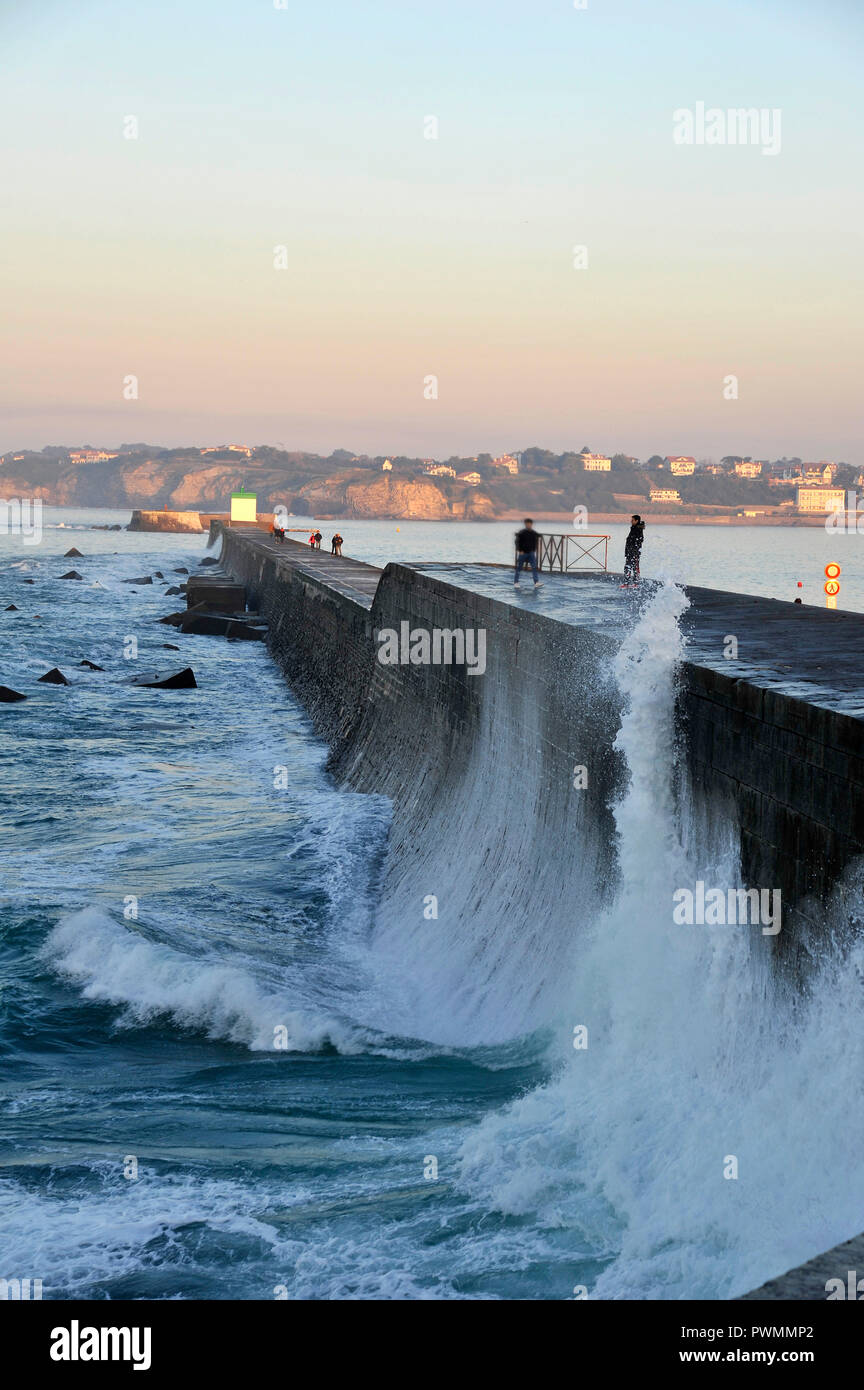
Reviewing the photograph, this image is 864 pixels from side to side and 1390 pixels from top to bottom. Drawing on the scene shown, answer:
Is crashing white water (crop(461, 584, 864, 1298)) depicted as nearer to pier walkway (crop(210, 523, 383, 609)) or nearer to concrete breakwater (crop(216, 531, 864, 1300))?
concrete breakwater (crop(216, 531, 864, 1300))

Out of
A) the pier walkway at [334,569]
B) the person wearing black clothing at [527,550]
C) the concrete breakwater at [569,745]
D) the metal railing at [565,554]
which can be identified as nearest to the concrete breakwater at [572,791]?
the concrete breakwater at [569,745]

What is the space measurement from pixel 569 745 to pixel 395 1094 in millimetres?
3758

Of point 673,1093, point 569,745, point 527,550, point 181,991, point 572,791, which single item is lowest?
point 181,991

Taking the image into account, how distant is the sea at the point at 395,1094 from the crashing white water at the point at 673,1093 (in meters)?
0.02

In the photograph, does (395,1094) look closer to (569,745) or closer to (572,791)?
(572,791)

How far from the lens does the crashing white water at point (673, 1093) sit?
5879 millimetres

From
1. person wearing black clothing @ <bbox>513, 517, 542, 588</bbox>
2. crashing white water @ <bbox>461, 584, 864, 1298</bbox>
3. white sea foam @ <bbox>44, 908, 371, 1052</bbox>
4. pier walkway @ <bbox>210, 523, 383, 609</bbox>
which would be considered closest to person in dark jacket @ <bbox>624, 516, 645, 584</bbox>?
person wearing black clothing @ <bbox>513, 517, 542, 588</bbox>

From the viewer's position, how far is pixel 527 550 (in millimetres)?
18156

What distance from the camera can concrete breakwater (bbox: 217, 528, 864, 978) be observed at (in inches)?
261

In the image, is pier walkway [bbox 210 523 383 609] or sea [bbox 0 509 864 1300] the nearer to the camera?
sea [bbox 0 509 864 1300]

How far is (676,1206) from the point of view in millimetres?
6523

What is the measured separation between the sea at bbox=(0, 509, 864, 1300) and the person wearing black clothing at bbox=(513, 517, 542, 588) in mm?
2905

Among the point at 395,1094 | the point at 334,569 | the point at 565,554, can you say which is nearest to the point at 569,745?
the point at 395,1094

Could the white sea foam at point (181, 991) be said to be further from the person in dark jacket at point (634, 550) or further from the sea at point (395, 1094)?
the person in dark jacket at point (634, 550)
